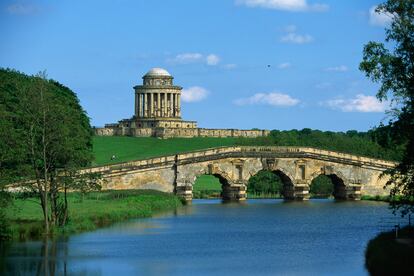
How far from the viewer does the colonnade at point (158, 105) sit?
178m

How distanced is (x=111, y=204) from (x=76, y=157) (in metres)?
20.5

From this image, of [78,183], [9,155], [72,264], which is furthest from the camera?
[78,183]

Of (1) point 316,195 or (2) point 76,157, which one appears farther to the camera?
(1) point 316,195

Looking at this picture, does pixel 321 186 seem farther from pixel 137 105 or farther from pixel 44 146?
pixel 44 146

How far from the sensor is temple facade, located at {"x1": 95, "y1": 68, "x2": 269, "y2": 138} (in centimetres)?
17250

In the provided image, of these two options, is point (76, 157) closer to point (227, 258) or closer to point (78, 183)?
point (78, 183)

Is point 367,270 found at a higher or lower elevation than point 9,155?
lower

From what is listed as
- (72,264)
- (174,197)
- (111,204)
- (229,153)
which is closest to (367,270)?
(72,264)

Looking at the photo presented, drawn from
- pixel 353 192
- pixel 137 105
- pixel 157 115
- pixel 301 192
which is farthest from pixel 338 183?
pixel 137 105

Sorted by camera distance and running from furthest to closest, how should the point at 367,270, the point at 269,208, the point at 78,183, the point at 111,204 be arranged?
1. the point at 269,208
2. the point at 111,204
3. the point at 78,183
4. the point at 367,270

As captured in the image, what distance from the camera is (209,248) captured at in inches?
2255

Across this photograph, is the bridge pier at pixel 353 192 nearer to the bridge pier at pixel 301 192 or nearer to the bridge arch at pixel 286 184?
the bridge pier at pixel 301 192

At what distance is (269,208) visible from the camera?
94438mm

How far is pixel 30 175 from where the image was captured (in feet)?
197
